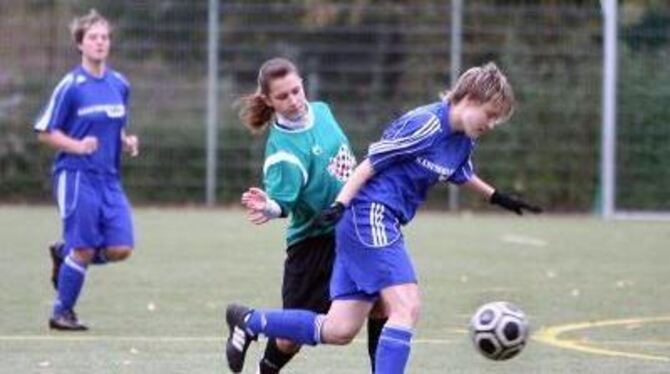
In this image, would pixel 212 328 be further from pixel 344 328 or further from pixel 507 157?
pixel 507 157

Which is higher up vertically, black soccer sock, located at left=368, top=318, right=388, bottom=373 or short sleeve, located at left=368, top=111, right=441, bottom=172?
short sleeve, located at left=368, top=111, right=441, bottom=172

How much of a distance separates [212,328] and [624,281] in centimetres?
449

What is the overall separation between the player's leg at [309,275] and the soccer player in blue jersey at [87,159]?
3198 millimetres

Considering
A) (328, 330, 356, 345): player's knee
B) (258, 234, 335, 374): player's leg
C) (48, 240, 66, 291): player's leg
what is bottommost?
(48, 240, 66, 291): player's leg

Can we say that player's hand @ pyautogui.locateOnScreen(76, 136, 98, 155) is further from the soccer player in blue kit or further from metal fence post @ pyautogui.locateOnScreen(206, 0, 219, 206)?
metal fence post @ pyautogui.locateOnScreen(206, 0, 219, 206)

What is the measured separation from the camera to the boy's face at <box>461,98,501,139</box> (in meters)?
8.02

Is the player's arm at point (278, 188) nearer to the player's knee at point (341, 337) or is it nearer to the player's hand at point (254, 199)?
the player's hand at point (254, 199)

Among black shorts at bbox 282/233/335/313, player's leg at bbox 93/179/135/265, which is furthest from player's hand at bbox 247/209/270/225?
player's leg at bbox 93/179/135/265

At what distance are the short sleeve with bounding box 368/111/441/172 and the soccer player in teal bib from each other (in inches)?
19.5

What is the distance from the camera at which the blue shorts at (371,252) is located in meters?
8.07

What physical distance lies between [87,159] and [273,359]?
3.33 m

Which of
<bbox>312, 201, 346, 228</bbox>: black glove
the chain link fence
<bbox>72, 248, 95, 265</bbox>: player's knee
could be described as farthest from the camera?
the chain link fence

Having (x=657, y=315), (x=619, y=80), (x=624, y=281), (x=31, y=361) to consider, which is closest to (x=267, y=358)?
(x=31, y=361)

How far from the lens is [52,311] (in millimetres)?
11992
